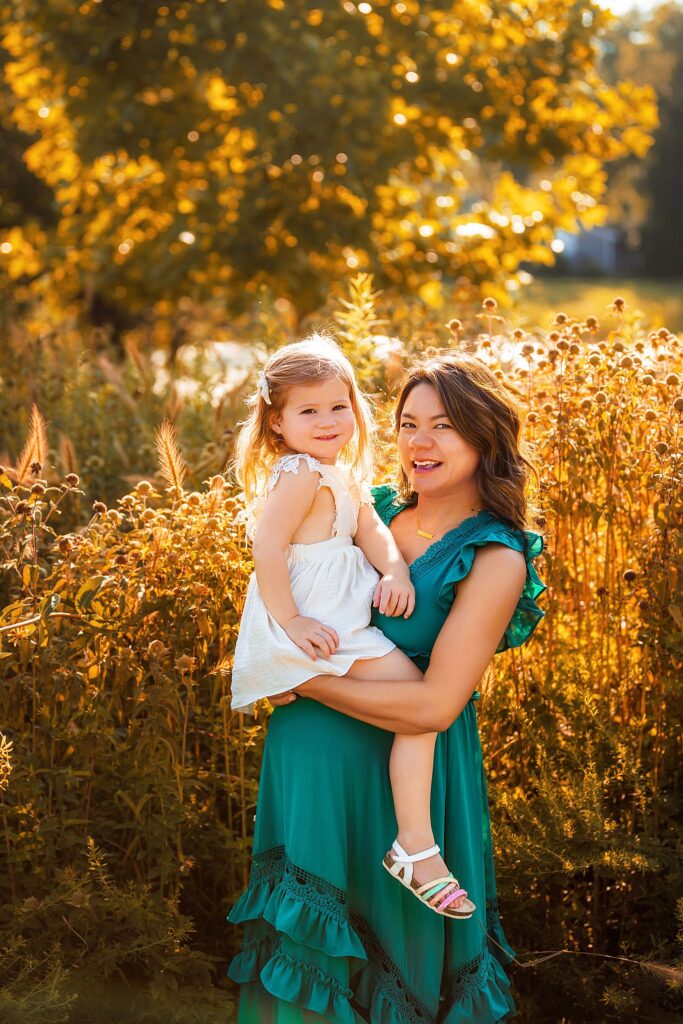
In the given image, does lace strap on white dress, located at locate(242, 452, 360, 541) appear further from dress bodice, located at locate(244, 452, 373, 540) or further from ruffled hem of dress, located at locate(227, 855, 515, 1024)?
ruffled hem of dress, located at locate(227, 855, 515, 1024)

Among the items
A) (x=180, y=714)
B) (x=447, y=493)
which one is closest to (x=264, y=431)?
(x=447, y=493)

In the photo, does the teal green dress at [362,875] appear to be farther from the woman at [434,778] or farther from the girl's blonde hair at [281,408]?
the girl's blonde hair at [281,408]

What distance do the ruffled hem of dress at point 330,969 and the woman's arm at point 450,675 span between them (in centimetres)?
42

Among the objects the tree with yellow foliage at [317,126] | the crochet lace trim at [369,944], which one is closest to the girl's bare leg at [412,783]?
the crochet lace trim at [369,944]

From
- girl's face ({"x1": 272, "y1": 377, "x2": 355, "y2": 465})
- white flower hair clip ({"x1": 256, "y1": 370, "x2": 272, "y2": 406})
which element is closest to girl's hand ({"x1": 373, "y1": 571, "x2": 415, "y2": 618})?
girl's face ({"x1": 272, "y1": 377, "x2": 355, "y2": 465})

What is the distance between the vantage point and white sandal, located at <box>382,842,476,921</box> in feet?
7.93

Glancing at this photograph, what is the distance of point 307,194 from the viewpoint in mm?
8031

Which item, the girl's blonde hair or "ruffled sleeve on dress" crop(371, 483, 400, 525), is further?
"ruffled sleeve on dress" crop(371, 483, 400, 525)

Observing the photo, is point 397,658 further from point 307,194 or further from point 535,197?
point 535,197

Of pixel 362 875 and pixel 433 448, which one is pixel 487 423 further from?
pixel 362 875

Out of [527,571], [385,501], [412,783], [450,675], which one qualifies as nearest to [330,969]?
[412,783]

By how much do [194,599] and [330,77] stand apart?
211 inches

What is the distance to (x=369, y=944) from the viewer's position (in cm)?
259

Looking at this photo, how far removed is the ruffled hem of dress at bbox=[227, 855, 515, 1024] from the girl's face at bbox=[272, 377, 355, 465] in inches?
38.3
